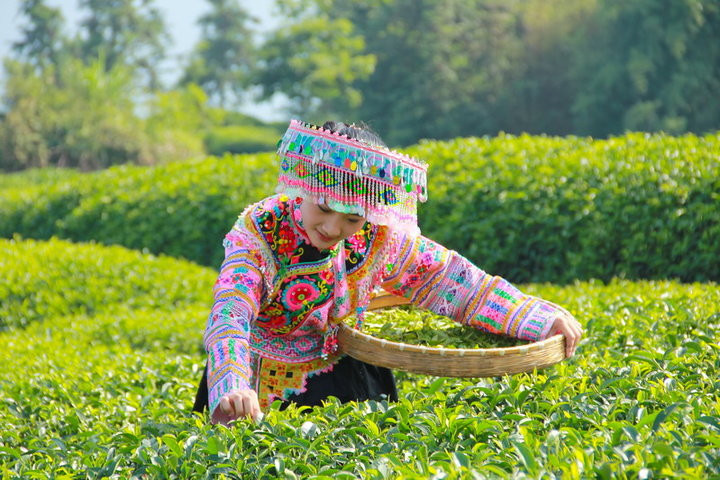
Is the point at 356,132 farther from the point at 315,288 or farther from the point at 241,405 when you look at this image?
the point at 241,405

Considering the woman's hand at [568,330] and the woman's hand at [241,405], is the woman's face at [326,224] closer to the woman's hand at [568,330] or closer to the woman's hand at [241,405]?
the woman's hand at [241,405]

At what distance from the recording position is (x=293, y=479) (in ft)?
6.62

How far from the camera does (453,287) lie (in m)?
2.99

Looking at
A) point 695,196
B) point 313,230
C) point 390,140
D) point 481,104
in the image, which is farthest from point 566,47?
point 313,230

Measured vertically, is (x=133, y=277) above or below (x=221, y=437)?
below

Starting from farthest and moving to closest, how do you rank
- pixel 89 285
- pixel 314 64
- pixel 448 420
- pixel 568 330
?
pixel 314 64, pixel 89 285, pixel 568 330, pixel 448 420

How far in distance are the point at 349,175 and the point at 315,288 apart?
53 cm

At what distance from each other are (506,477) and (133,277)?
5447 millimetres

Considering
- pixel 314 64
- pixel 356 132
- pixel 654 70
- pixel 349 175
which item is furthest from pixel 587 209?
pixel 314 64

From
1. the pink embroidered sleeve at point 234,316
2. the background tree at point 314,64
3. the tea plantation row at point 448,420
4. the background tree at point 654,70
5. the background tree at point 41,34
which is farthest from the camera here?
the background tree at point 41,34

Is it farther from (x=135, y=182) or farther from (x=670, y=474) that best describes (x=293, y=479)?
(x=135, y=182)

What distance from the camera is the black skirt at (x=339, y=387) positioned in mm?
3074

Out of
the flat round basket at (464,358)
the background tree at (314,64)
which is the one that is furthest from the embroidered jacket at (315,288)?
the background tree at (314,64)

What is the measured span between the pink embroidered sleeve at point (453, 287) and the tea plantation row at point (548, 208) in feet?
9.98
